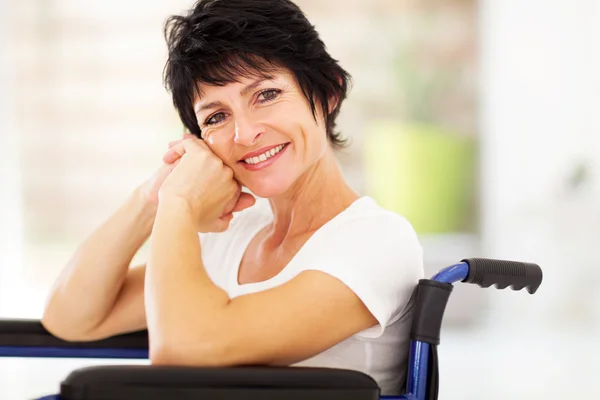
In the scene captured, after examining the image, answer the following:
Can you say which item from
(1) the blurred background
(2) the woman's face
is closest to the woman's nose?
(2) the woman's face

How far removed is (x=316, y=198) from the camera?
142 cm

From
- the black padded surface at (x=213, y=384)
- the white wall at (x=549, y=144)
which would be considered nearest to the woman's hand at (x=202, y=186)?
the black padded surface at (x=213, y=384)

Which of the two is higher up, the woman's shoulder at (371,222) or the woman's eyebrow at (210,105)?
the woman's eyebrow at (210,105)

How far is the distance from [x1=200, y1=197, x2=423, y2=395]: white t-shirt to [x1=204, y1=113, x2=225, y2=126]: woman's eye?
272 millimetres

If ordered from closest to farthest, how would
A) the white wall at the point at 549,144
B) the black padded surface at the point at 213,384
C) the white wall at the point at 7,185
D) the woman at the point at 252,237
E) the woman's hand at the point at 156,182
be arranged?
1. the black padded surface at the point at 213,384
2. the woman at the point at 252,237
3. the woman's hand at the point at 156,182
4. the white wall at the point at 7,185
5. the white wall at the point at 549,144

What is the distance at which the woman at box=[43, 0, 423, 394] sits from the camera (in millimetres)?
1066

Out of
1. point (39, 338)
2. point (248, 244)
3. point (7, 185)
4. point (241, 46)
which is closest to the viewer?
point (241, 46)

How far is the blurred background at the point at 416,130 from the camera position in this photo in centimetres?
425

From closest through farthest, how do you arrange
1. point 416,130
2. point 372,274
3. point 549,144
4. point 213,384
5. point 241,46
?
point 213,384 → point 372,274 → point 241,46 → point 549,144 → point 416,130

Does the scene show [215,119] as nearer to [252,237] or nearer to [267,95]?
[267,95]

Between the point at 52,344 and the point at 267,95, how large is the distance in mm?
609

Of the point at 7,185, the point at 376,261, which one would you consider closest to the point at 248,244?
the point at 376,261

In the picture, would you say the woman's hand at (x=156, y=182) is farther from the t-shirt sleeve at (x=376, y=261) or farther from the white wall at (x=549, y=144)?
the white wall at (x=549, y=144)

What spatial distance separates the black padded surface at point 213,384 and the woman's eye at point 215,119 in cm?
55
